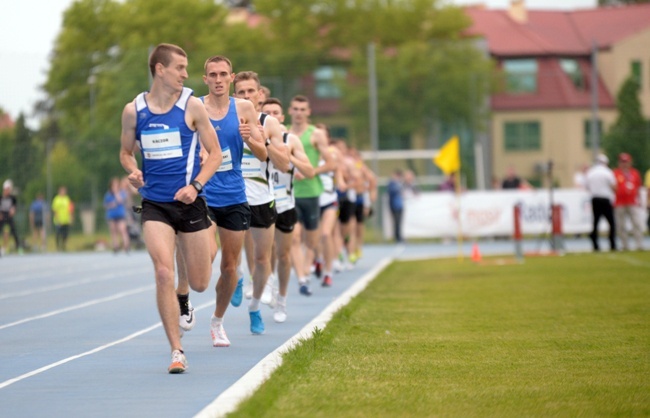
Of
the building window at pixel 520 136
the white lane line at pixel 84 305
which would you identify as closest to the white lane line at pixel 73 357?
the white lane line at pixel 84 305

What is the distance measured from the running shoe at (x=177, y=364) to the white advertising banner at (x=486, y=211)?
29126mm

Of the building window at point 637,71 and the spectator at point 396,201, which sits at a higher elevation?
the building window at point 637,71

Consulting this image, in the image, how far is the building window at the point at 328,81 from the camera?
127 ft

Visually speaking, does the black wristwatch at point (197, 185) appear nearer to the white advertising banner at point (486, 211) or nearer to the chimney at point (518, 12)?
the white advertising banner at point (486, 211)

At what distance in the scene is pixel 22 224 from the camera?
37812mm

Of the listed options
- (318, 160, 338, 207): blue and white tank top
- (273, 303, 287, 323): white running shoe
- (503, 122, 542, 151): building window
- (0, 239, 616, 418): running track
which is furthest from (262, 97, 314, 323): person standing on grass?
(503, 122, 542, 151): building window

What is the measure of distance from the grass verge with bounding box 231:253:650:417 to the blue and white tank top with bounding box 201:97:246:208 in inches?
49.4

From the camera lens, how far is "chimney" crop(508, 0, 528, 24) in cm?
7659

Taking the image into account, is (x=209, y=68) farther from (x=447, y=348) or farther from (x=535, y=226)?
(x=535, y=226)

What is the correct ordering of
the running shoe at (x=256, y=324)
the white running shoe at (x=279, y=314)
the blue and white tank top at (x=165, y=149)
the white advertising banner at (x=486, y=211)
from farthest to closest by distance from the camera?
the white advertising banner at (x=486, y=211) < the white running shoe at (x=279, y=314) < the running shoe at (x=256, y=324) < the blue and white tank top at (x=165, y=149)

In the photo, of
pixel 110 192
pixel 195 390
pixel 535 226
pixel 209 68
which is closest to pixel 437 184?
pixel 535 226

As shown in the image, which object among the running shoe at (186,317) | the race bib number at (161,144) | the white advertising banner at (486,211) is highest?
the race bib number at (161,144)

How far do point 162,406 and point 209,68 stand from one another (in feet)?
12.8

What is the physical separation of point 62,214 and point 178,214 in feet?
92.6
